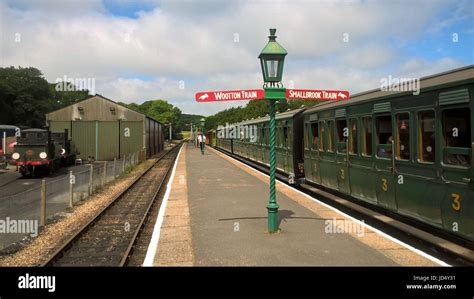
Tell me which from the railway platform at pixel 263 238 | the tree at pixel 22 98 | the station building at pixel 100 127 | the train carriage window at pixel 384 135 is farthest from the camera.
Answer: the tree at pixel 22 98

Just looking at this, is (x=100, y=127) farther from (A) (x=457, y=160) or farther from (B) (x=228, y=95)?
(A) (x=457, y=160)

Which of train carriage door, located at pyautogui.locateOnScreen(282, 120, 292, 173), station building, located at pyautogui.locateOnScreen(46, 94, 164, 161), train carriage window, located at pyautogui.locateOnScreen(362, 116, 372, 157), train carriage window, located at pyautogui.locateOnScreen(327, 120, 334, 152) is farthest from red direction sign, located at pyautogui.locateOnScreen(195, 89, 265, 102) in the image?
station building, located at pyautogui.locateOnScreen(46, 94, 164, 161)

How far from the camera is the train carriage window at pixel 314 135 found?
549 inches

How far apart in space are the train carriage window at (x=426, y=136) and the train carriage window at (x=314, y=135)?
6.24 m

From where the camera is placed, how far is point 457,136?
6734mm

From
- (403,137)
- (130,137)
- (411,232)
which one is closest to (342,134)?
(403,137)

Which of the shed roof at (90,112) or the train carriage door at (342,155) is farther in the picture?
the shed roof at (90,112)

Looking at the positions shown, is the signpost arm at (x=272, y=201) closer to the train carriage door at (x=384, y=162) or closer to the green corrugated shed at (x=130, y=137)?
the train carriage door at (x=384, y=162)

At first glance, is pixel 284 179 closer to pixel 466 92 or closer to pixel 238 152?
pixel 466 92

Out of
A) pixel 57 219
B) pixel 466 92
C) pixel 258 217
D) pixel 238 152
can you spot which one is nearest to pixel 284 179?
pixel 258 217

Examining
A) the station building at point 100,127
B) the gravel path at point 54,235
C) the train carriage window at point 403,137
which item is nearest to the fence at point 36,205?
the gravel path at point 54,235

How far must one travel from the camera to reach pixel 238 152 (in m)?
37.5

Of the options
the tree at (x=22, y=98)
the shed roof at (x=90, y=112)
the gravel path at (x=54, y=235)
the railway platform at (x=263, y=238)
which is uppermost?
the tree at (x=22, y=98)

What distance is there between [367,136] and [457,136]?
334 centimetres
